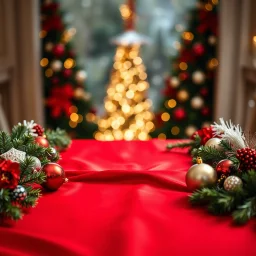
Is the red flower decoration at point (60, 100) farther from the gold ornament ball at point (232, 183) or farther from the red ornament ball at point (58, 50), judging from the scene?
the gold ornament ball at point (232, 183)

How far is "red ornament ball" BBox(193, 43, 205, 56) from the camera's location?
3.89 metres

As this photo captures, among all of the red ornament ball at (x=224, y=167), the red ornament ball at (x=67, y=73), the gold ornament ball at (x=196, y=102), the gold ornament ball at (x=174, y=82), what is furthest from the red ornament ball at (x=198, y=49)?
the red ornament ball at (x=224, y=167)

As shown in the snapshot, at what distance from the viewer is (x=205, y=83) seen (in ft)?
13.3

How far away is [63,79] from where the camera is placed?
4.10 m

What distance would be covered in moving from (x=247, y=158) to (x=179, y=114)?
2781mm

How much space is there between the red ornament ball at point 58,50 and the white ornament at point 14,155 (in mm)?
2909

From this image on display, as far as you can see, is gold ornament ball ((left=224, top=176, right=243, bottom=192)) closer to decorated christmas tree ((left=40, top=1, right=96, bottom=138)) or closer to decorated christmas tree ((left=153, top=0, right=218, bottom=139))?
decorated christmas tree ((left=153, top=0, right=218, bottom=139))

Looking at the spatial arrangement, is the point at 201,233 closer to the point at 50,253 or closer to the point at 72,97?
the point at 50,253

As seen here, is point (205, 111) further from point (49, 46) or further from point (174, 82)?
point (49, 46)

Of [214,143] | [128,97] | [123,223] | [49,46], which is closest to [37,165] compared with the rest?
[123,223]

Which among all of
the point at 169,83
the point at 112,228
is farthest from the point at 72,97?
the point at 112,228

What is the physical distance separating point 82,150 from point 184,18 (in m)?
2.90

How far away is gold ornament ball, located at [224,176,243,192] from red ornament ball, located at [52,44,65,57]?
3.12 metres

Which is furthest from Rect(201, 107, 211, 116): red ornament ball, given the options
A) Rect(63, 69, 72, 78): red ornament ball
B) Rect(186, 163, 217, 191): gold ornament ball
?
Rect(186, 163, 217, 191): gold ornament ball
